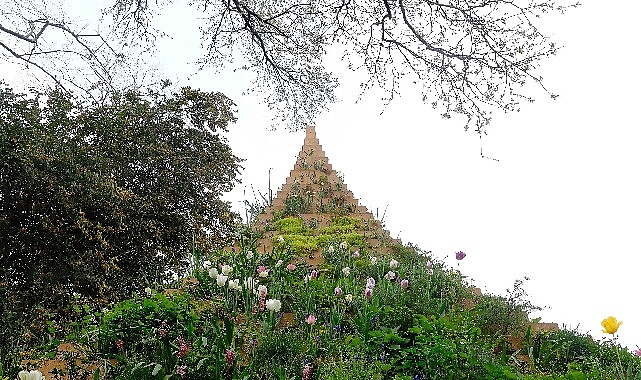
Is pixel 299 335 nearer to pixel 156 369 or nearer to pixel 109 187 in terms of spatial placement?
pixel 156 369

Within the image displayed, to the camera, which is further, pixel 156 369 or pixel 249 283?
pixel 249 283

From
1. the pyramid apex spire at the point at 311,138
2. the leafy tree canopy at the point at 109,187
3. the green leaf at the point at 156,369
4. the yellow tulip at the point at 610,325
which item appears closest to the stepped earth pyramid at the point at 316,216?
the pyramid apex spire at the point at 311,138

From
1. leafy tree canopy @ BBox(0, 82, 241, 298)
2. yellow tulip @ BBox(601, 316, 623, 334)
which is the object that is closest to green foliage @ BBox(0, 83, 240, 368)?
leafy tree canopy @ BBox(0, 82, 241, 298)

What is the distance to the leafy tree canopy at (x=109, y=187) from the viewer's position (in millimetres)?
6906

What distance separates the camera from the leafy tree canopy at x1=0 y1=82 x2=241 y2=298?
6.91m

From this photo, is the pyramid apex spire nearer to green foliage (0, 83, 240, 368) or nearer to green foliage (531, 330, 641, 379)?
green foliage (0, 83, 240, 368)

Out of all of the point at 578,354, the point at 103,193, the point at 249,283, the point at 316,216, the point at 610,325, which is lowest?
the point at 578,354

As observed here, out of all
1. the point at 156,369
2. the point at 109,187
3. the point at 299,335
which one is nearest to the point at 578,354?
the point at 299,335

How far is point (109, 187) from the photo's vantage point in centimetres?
692

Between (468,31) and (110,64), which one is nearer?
(468,31)

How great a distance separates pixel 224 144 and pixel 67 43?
2.19 m

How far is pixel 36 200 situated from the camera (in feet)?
23.1

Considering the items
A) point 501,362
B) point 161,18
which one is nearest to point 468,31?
point 501,362

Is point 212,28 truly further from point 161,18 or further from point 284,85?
point 284,85
